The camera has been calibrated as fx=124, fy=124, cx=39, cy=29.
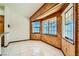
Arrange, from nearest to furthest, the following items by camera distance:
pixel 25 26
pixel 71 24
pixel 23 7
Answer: pixel 71 24
pixel 23 7
pixel 25 26

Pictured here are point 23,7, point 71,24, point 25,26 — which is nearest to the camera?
point 71,24

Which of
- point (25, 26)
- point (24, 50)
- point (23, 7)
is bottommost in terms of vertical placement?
point (24, 50)

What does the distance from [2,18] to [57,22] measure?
2.12 m

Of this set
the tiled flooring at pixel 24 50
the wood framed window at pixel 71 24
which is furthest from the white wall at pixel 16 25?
the wood framed window at pixel 71 24

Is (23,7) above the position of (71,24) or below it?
above

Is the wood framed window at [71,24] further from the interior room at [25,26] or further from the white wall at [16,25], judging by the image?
the white wall at [16,25]

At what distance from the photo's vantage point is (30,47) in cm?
465

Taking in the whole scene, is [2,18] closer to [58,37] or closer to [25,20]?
[25,20]

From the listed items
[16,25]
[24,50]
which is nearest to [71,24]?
[16,25]

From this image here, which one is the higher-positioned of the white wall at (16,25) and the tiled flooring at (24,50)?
the white wall at (16,25)

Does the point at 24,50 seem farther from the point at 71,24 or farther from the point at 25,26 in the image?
the point at 71,24

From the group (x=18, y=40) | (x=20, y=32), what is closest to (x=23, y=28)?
(x=20, y=32)

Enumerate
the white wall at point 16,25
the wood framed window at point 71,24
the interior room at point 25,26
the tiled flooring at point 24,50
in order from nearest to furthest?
the wood framed window at point 71,24
the interior room at point 25,26
the white wall at point 16,25
the tiled flooring at point 24,50

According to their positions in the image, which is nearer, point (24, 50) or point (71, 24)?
point (71, 24)
